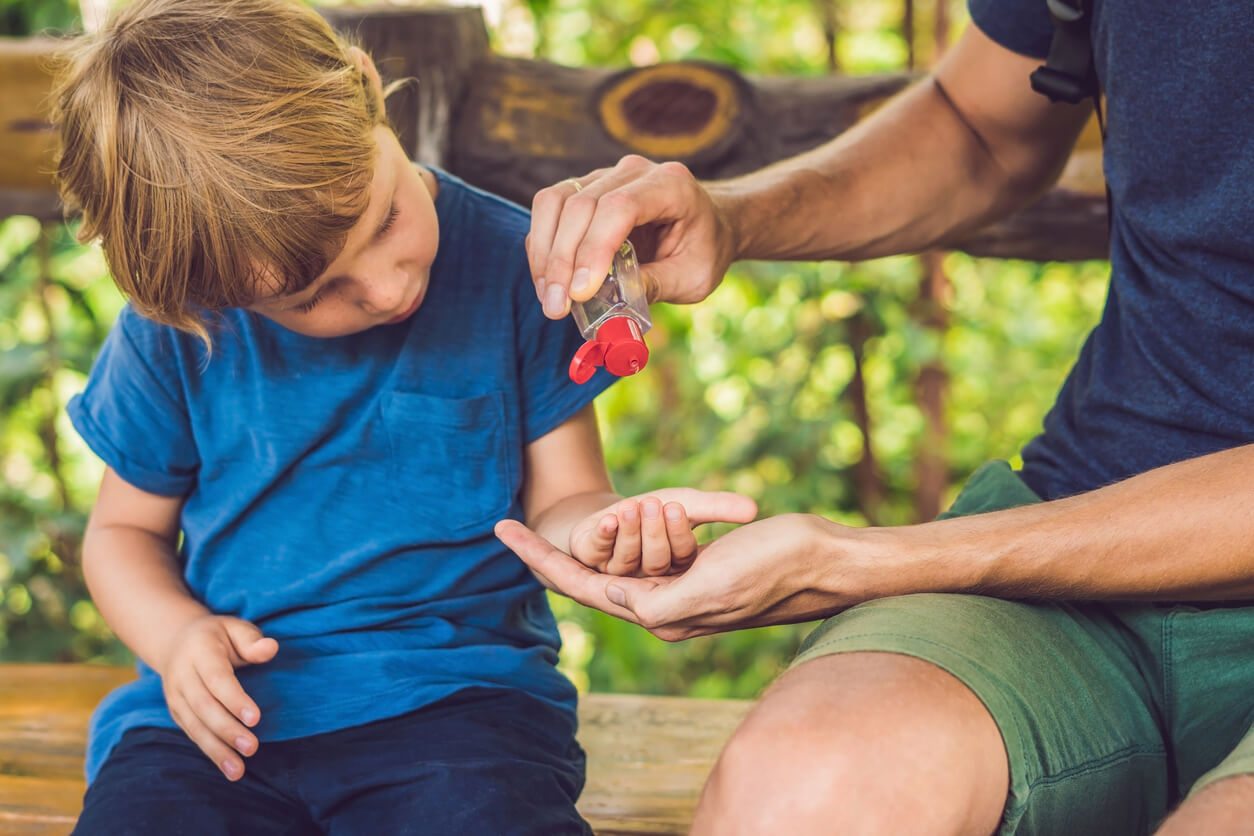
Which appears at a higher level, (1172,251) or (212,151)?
(212,151)

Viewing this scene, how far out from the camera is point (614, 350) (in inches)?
38.3

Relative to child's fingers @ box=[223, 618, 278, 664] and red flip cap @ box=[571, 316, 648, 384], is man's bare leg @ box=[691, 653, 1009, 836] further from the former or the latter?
child's fingers @ box=[223, 618, 278, 664]

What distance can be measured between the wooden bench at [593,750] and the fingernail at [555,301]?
2.23ft

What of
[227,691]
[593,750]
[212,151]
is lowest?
[593,750]

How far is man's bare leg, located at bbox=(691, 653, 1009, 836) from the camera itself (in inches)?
29.7

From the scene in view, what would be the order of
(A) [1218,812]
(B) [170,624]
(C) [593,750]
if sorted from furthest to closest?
(C) [593,750] < (B) [170,624] < (A) [1218,812]

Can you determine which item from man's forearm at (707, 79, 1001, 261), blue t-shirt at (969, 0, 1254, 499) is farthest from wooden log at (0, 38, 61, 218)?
blue t-shirt at (969, 0, 1254, 499)

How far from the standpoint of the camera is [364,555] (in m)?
1.25

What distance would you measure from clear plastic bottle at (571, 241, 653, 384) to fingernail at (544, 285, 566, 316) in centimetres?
4

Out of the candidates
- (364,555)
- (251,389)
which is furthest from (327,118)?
(364,555)

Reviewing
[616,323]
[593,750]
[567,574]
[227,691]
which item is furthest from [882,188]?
[227,691]

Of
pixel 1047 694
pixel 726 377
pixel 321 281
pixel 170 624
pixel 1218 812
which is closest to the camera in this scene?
pixel 1218 812

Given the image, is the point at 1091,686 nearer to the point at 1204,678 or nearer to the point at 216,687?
the point at 1204,678

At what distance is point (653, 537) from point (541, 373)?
0.40 meters
